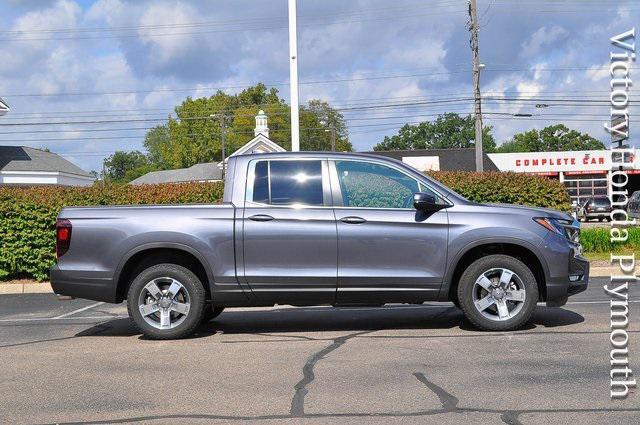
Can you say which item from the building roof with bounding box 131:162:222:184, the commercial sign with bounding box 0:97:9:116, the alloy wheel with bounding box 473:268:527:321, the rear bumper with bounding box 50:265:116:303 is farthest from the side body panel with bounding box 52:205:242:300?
the building roof with bounding box 131:162:222:184

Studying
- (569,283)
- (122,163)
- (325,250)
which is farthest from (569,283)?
(122,163)

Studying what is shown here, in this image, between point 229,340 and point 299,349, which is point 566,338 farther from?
point 229,340

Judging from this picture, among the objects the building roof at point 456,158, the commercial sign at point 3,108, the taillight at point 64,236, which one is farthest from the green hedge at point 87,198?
the building roof at point 456,158

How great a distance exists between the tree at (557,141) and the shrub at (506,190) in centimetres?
9833

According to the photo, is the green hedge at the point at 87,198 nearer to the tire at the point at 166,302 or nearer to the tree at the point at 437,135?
the tire at the point at 166,302

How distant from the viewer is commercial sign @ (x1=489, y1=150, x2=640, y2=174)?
61.0 m

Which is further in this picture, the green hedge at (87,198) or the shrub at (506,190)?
the shrub at (506,190)

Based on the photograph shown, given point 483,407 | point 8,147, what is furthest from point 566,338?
point 8,147

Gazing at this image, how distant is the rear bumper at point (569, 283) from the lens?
793 centimetres

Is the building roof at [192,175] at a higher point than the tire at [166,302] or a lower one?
higher

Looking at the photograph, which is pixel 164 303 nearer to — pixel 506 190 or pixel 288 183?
pixel 288 183

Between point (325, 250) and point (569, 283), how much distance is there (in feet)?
8.24

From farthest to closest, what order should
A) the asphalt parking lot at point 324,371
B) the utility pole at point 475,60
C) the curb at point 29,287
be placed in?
the utility pole at point 475,60
the curb at point 29,287
the asphalt parking lot at point 324,371

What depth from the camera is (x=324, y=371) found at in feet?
20.9
